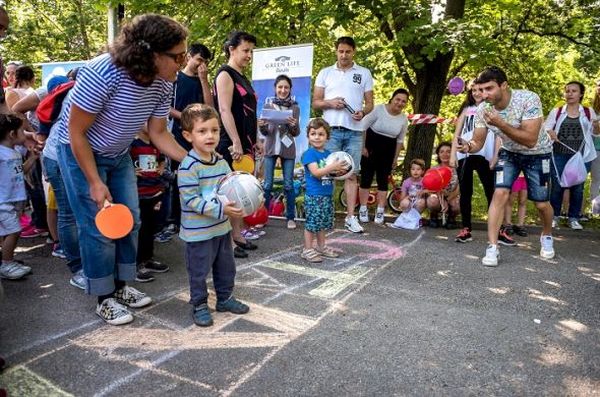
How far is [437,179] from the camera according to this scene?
666cm

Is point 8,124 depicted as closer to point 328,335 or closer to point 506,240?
point 328,335

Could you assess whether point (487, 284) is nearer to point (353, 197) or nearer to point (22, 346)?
point (353, 197)

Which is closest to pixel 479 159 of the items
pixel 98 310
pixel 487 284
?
pixel 487 284

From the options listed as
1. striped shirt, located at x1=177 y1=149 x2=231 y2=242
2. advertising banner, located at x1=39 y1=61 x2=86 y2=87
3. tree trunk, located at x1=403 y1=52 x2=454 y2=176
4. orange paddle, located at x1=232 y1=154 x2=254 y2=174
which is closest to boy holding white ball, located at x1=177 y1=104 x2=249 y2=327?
striped shirt, located at x1=177 y1=149 x2=231 y2=242

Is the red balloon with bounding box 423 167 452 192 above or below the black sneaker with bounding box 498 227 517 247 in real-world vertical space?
above

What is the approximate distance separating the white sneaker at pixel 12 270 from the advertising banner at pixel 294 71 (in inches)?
156

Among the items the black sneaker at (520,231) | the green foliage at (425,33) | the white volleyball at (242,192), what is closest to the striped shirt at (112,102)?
the white volleyball at (242,192)

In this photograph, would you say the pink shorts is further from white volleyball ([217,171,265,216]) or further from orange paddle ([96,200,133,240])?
orange paddle ([96,200,133,240])

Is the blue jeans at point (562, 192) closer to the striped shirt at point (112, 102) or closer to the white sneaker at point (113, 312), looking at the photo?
the striped shirt at point (112, 102)

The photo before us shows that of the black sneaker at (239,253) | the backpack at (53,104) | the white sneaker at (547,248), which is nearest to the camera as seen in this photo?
the backpack at (53,104)

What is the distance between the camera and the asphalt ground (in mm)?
2570

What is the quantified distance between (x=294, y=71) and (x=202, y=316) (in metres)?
4.96

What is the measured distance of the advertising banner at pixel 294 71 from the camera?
7.20 meters

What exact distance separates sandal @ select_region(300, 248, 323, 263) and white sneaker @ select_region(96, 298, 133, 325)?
2.06 meters
